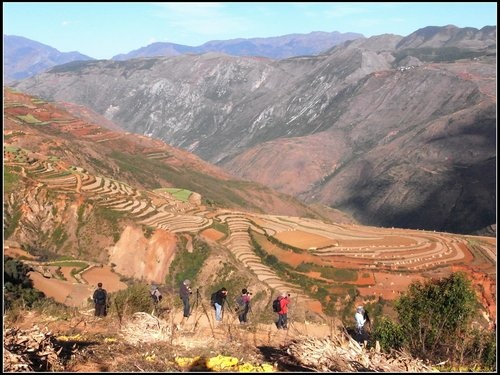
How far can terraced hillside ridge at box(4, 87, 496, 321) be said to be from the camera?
3675cm

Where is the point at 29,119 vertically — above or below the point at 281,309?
above

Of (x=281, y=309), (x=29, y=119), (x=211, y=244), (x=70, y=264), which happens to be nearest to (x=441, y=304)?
(x=281, y=309)

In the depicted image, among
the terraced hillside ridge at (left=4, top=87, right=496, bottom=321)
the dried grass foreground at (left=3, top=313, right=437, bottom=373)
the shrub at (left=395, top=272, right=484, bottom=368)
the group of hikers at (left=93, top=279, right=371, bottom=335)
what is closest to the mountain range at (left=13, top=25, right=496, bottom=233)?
the terraced hillside ridge at (left=4, top=87, right=496, bottom=321)

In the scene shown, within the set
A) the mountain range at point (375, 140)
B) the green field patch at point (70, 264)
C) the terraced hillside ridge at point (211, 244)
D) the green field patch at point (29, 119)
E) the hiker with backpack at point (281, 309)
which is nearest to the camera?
the hiker with backpack at point (281, 309)

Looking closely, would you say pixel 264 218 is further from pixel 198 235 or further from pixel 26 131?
pixel 26 131

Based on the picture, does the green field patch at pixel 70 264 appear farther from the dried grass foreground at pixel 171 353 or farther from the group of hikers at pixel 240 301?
the dried grass foreground at pixel 171 353

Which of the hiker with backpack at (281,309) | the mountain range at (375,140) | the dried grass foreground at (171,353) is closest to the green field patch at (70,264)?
the hiker with backpack at (281,309)

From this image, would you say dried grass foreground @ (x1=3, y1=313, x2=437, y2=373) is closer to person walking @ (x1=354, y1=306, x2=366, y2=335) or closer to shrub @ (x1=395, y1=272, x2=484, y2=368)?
person walking @ (x1=354, y1=306, x2=366, y2=335)

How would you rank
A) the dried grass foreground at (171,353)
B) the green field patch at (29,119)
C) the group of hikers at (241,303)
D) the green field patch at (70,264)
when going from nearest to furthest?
the dried grass foreground at (171,353) < the group of hikers at (241,303) < the green field patch at (70,264) < the green field patch at (29,119)

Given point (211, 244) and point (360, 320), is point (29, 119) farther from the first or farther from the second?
point (360, 320)

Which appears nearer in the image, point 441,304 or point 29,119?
point 441,304

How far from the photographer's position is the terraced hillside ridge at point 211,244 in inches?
1447

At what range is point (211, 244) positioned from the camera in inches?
1534

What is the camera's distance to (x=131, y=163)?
3233 inches
